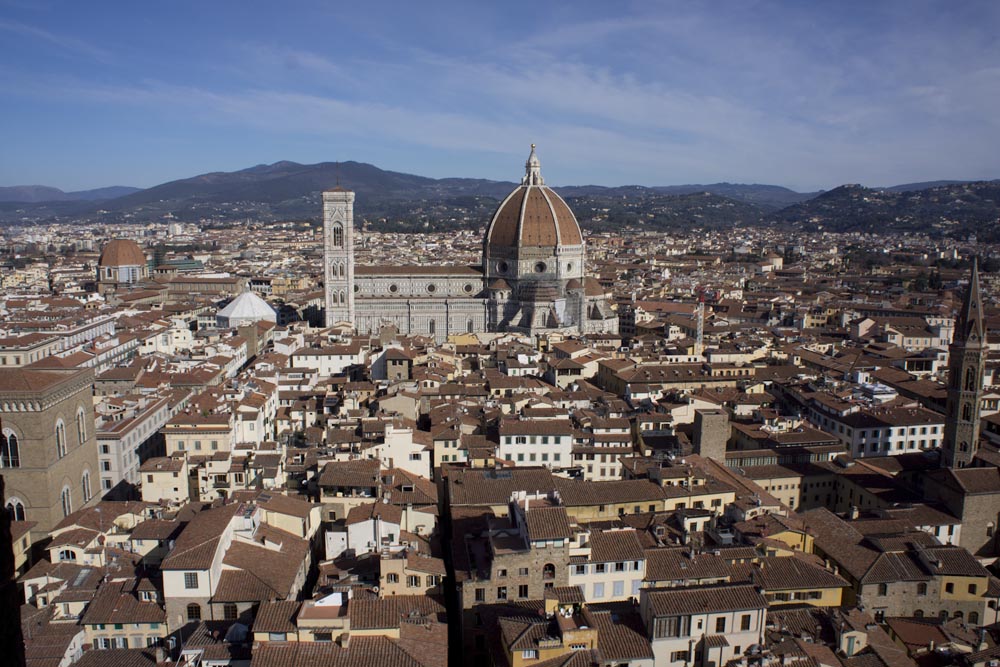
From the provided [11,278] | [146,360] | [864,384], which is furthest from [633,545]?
[11,278]

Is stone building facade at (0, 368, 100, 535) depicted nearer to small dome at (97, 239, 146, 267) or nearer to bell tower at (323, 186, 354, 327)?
bell tower at (323, 186, 354, 327)

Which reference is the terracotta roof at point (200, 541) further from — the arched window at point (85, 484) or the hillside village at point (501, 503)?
the arched window at point (85, 484)

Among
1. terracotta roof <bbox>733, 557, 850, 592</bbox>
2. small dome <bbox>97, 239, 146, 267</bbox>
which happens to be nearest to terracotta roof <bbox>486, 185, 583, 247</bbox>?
terracotta roof <bbox>733, 557, 850, 592</bbox>

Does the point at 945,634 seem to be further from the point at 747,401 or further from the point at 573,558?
the point at 747,401

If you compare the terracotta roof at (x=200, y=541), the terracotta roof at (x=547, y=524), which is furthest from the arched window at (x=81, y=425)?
the terracotta roof at (x=547, y=524)

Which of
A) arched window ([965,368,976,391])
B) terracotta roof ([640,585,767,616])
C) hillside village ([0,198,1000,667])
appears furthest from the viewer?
arched window ([965,368,976,391])

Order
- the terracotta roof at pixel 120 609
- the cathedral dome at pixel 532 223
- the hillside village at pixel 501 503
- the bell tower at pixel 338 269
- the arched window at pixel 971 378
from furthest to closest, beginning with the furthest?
the cathedral dome at pixel 532 223
the bell tower at pixel 338 269
the arched window at pixel 971 378
the terracotta roof at pixel 120 609
the hillside village at pixel 501 503

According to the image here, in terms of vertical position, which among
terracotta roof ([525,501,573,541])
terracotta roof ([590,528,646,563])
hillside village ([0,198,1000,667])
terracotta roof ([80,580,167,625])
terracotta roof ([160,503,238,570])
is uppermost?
terracotta roof ([525,501,573,541])
